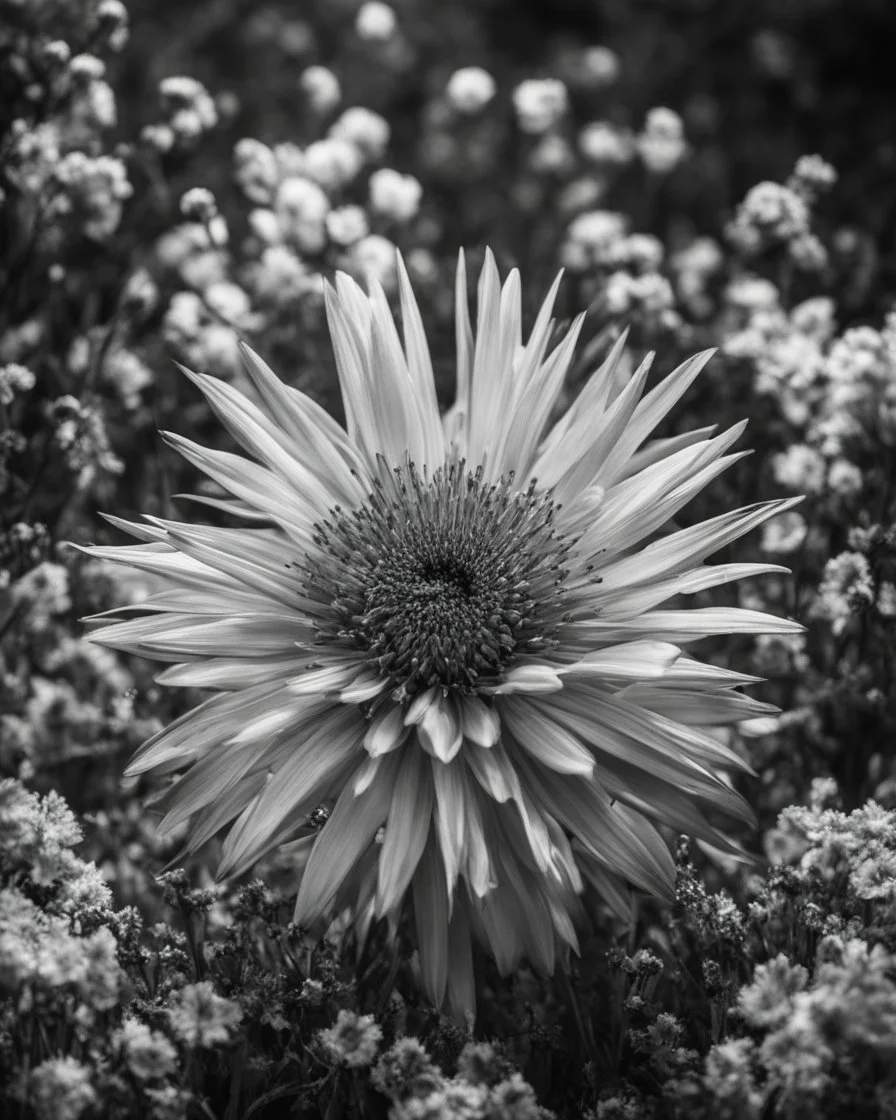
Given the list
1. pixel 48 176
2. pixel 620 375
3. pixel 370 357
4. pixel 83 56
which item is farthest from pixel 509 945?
pixel 83 56

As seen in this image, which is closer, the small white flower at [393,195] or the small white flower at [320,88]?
the small white flower at [393,195]

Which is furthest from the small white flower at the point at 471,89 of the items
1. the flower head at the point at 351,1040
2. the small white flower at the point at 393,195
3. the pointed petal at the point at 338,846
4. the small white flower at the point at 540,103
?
the flower head at the point at 351,1040

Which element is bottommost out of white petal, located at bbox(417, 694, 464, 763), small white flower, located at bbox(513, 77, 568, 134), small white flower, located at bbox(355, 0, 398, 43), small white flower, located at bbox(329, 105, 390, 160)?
white petal, located at bbox(417, 694, 464, 763)

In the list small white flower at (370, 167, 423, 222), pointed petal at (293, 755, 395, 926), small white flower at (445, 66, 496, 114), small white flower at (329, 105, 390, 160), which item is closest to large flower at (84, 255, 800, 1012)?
pointed petal at (293, 755, 395, 926)

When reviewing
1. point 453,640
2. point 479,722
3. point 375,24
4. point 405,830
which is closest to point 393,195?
point 375,24

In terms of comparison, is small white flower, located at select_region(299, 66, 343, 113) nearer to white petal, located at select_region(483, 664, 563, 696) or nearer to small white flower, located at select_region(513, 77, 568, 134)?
small white flower, located at select_region(513, 77, 568, 134)

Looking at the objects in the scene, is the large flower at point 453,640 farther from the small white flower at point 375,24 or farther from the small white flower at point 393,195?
the small white flower at point 375,24

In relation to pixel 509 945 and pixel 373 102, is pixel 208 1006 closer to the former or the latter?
pixel 509 945

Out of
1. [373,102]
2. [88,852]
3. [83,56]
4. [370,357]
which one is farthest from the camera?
[373,102]
